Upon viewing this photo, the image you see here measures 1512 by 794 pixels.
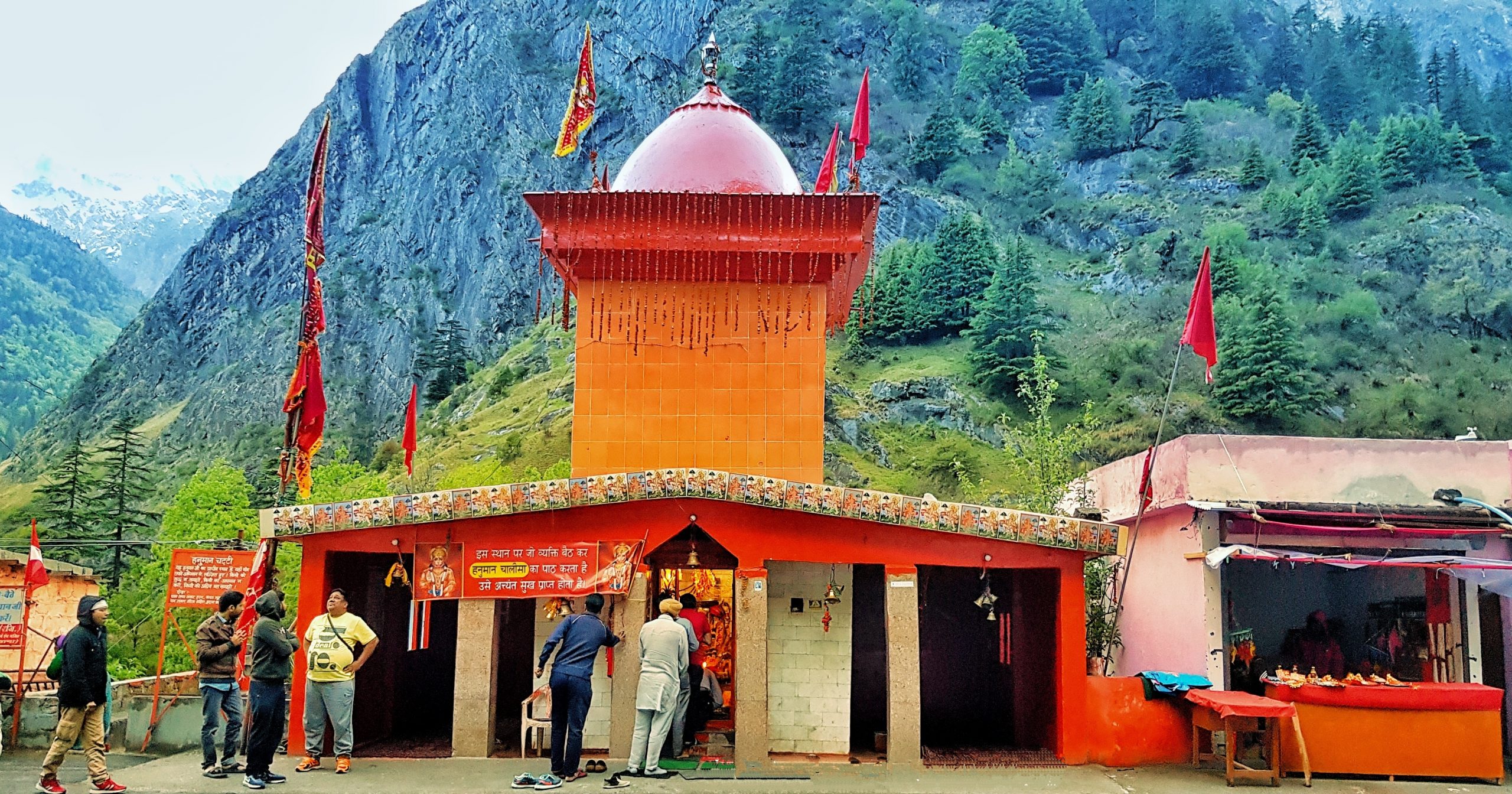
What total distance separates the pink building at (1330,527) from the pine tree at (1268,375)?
1450 inches

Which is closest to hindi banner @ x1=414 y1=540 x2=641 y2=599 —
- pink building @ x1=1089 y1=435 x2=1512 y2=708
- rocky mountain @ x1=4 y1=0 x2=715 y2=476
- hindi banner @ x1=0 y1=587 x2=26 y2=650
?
pink building @ x1=1089 y1=435 x2=1512 y2=708

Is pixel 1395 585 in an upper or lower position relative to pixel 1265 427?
lower

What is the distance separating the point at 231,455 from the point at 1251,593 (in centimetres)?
7518

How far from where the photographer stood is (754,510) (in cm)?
1079

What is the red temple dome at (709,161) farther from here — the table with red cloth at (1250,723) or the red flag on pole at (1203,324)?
the table with red cloth at (1250,723)

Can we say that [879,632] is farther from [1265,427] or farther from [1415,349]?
[1415,349]

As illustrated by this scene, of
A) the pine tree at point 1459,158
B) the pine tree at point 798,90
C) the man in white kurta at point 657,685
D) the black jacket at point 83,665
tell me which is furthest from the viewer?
the pine tree at point 798,90

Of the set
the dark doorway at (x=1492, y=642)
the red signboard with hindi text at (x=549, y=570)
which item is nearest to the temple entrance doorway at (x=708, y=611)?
the red signboard with hindi text at (x=549, y=570)

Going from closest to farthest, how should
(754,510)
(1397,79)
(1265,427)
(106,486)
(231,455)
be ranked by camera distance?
(754,510) → (106,486) → (1265,427) → (231,455) → (1397,79)

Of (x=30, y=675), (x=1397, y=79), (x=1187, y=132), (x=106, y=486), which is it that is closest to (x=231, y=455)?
(x=106, y=486)

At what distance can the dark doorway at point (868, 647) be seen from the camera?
1374cm

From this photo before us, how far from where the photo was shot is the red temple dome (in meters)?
13.6

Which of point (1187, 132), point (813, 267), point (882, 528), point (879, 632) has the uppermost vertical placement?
point (1187, 132)

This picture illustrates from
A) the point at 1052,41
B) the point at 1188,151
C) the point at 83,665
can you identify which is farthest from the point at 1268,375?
the point at 1052,41
